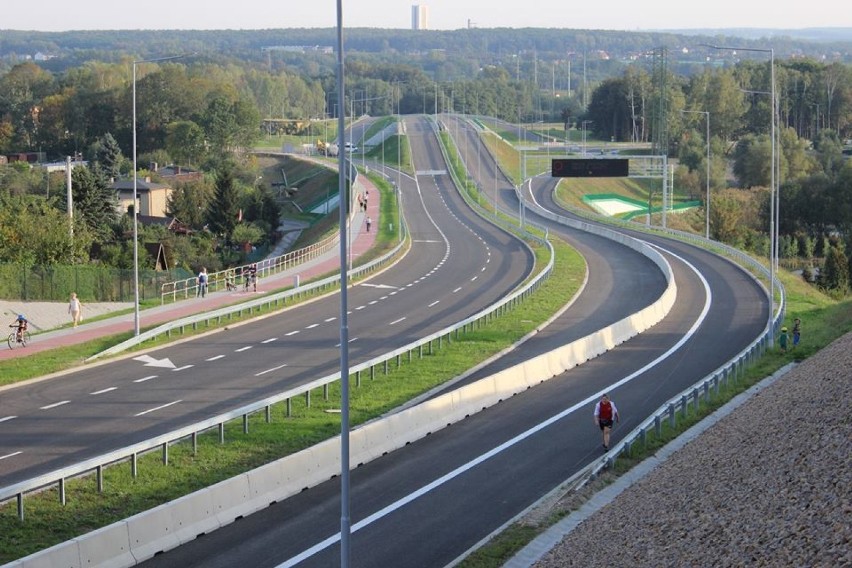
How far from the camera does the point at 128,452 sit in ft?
70.2

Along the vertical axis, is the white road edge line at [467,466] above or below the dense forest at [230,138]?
below

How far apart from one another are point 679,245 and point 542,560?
195ft

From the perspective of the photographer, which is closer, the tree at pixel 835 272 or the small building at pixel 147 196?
the tree at pixel 835 272

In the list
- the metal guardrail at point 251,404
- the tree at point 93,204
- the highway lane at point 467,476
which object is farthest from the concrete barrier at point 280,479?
the tree at point 93,204

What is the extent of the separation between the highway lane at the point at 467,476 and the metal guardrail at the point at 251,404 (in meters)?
2.52

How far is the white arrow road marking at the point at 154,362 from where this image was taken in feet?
115

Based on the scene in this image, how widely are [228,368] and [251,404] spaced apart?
7.91 m

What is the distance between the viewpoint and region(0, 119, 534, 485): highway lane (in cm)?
2622

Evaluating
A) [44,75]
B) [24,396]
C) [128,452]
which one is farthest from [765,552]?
[44,75]

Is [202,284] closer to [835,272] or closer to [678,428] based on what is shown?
[678,428]

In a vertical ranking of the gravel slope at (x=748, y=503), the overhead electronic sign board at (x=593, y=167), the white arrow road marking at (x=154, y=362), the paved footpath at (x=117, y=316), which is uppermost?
the overhead electronic sign board at (x=593, y=167)

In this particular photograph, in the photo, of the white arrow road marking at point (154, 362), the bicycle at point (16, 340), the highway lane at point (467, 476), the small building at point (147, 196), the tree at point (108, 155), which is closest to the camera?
the highway lane at point (467, 476)

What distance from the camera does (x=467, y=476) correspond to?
77.6ft

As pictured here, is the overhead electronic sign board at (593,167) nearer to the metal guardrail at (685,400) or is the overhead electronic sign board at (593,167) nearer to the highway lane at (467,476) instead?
the metal guardrail at (685,400)
